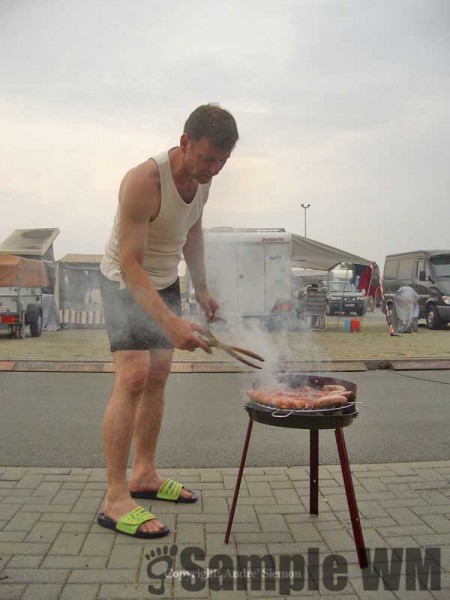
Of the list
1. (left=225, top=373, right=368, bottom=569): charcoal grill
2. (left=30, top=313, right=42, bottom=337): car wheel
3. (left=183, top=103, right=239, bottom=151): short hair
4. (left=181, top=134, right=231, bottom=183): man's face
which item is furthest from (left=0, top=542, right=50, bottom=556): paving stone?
(left=30, top=313, right=42, bottom=337): car wheel

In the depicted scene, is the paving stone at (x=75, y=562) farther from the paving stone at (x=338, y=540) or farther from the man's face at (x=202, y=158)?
the man's face at (x=202, y=158)

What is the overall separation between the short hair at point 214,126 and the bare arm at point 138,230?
0.31 meters

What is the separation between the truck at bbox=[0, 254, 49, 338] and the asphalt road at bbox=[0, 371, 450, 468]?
19.2ft

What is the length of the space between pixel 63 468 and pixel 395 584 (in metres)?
2.30

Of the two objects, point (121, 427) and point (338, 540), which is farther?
point (121, 427)

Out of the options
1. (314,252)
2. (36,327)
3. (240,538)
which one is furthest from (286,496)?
(314,252)

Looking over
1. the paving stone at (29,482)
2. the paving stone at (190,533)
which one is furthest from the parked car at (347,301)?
the paving stone at (190,533)

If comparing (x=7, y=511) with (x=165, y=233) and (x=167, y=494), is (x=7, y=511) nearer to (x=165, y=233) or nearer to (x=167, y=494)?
(x=167, y=494)

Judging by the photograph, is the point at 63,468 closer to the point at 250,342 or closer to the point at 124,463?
the point at 124,463

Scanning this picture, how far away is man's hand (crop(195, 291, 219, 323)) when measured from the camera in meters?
3.37

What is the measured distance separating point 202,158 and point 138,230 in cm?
46

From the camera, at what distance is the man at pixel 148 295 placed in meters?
2.60

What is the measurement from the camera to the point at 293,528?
2807mm

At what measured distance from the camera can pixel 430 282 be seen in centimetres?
1602
